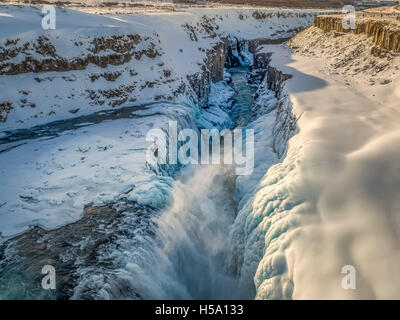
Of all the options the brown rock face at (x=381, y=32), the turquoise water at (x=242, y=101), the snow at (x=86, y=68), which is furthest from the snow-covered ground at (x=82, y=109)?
the brown rock face at (x=381, y=32)

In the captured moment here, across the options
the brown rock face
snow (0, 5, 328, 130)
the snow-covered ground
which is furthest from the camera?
the brown rock face

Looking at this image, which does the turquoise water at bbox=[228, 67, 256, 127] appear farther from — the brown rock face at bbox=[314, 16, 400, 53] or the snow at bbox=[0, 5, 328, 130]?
the brown rock face at bbox=[314, 16, 400, 53]

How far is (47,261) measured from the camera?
5.28 m

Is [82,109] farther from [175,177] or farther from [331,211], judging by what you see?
[331,211]

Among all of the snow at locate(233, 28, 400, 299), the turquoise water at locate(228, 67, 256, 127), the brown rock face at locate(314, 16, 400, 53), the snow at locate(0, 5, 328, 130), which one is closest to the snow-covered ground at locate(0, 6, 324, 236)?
the snow at locate(0, 5, 328, 130)

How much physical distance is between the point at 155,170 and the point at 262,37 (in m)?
32.7

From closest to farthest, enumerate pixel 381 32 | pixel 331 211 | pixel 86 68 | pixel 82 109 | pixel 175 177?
pixel 331 211 → pixel 175 177 → pixel 82 109 → pixel 381 32 → pixel 86 68

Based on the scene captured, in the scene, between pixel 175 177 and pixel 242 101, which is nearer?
pixel 175 177

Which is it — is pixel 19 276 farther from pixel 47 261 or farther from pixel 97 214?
pixel 97 214

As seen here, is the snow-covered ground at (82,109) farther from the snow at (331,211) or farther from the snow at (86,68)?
the snow at (331,211)

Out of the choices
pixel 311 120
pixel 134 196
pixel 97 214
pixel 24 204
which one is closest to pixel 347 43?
pixel 311 120

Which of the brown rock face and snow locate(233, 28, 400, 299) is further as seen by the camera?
the brown rock face

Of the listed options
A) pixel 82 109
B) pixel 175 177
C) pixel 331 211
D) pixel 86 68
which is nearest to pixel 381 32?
pixel 175 177

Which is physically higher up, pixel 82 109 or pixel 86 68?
pixel 86 68
